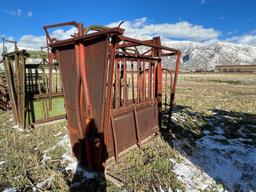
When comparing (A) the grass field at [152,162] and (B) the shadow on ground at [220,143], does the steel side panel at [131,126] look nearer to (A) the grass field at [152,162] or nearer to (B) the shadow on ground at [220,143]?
(A) the grass field at [152,162]

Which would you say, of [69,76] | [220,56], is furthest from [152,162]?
[220,56]

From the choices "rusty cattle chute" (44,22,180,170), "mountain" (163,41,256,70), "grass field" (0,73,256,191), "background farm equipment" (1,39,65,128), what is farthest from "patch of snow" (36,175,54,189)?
"mountain" (163,41,256,70)

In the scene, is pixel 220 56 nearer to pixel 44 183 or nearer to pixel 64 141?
pixel 64 141

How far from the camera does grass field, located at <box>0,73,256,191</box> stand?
304 cm

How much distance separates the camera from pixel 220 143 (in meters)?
4.62

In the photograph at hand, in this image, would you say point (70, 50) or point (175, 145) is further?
point (175, 145)

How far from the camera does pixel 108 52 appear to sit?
9.05ft

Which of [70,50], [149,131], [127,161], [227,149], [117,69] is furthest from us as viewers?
[149,131]

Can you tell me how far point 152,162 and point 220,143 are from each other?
206 cm

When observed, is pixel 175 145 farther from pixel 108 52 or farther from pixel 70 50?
pixel 70 50

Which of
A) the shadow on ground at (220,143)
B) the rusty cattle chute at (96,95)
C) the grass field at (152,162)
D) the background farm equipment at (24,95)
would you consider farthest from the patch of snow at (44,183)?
the background farm equipment at (24,95)

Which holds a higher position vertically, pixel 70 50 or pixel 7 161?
pixel 70 50

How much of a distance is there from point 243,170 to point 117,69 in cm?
296

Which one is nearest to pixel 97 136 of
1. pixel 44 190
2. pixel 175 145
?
pixel 44 190
